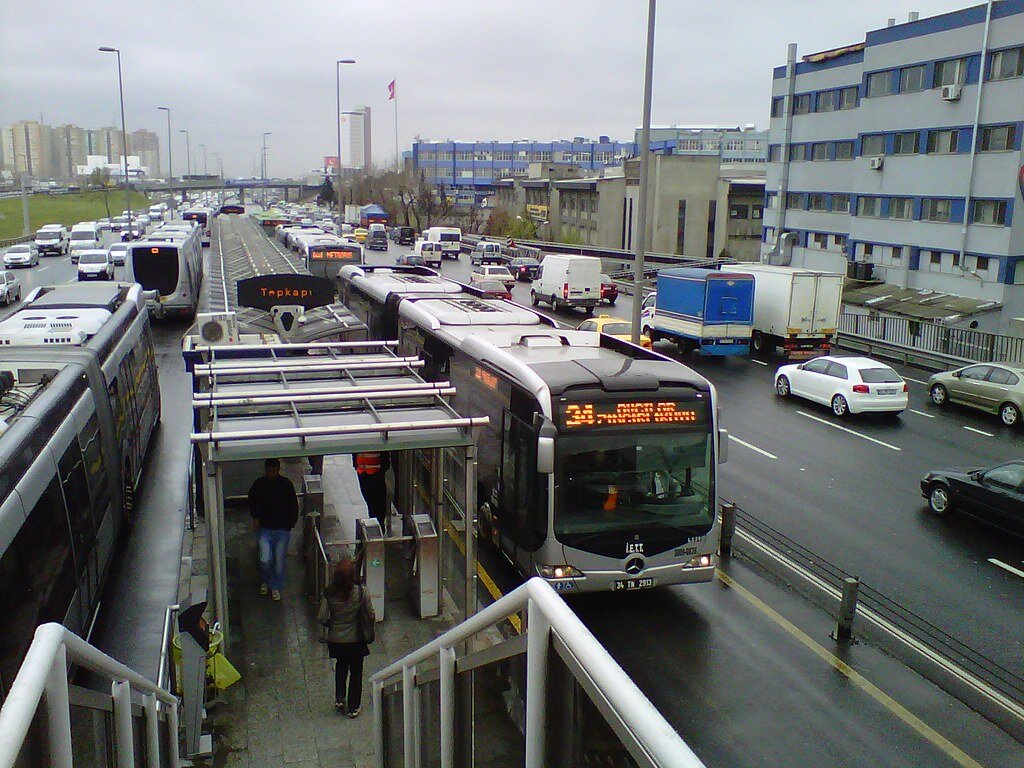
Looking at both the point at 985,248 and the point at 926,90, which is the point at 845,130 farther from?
the point at 985,248

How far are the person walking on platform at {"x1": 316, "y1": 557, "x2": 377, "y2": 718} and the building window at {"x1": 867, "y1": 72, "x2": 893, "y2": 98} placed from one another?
145 feet

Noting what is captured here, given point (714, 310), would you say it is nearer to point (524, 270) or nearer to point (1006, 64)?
point (1006, 64)

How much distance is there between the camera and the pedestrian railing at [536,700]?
2.00 metres

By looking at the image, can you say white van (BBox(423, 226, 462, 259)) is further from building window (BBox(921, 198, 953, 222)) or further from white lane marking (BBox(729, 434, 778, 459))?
white lane marking (BBox(729, 434, 778, 459))

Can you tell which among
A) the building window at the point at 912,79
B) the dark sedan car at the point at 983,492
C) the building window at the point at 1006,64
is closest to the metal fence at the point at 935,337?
the building window at the point at 1006,64

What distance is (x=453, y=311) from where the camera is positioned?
1562cm

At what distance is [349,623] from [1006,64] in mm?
39432

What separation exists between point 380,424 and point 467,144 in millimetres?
182314

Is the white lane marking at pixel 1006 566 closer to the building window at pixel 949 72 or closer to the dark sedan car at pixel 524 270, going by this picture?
the building window at pixel 949 72

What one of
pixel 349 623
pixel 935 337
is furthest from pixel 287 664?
pixel 935 337

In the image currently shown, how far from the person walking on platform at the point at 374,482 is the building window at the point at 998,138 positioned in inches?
1369

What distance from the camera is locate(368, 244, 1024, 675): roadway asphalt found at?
11812 mm

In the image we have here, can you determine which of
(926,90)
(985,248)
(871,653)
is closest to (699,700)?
(871,653)

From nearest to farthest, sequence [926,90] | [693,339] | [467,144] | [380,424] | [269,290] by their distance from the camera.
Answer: [380,424]
[269,290]
[693,339]
[926,90]
[467,144]
